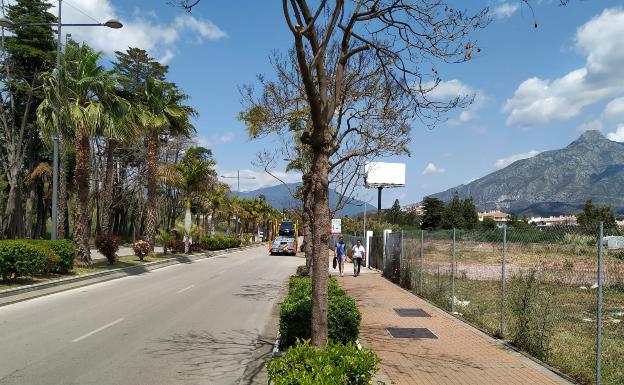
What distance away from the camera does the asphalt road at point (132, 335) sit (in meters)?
8.02

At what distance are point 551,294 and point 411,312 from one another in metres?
5.63

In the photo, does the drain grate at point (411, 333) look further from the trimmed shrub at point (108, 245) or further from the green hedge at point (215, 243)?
the green hedge at point (215, 243)

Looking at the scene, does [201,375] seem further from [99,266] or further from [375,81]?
[99,266]

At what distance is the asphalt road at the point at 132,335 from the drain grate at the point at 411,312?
3.41 m

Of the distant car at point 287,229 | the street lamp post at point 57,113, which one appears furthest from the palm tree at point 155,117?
the distant car at point 287,229

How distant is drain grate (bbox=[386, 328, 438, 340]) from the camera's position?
1110cm

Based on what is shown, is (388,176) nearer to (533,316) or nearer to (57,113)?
(57,113)

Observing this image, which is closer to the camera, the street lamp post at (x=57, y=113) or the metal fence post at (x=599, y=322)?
the metal fence post at (x=599, y=322)

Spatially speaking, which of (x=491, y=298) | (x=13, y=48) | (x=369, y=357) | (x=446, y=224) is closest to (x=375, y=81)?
(x=491, y=298)

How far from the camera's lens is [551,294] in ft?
30.2

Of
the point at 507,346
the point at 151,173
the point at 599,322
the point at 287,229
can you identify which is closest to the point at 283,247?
the point at 287,229

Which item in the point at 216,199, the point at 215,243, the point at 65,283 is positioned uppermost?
the point at 216,199

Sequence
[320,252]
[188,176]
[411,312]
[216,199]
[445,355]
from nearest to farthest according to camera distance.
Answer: [320,252], [445,355], [411,312], [188,176], [216,199]

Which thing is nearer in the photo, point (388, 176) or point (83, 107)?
point (83, 107)
